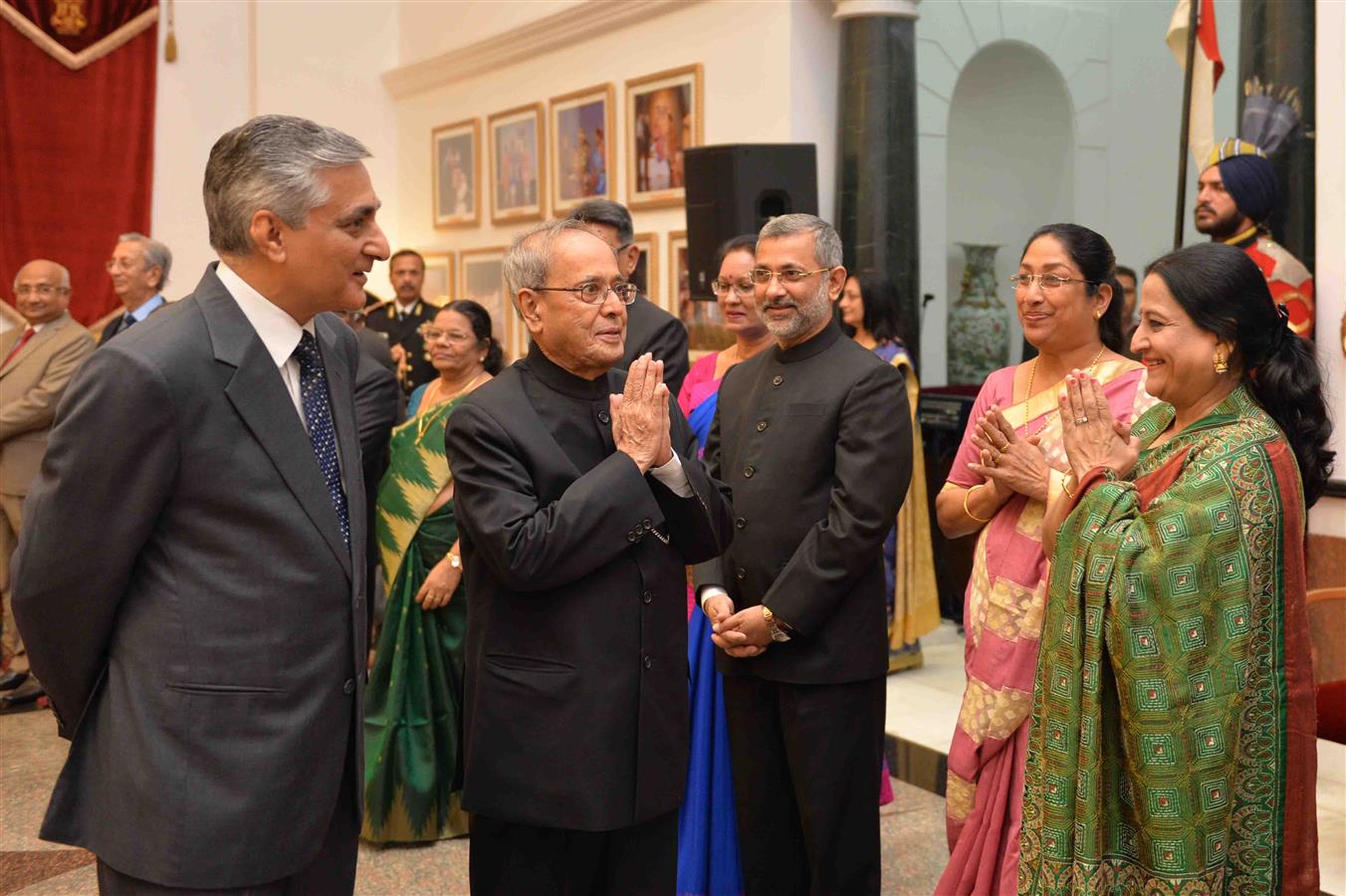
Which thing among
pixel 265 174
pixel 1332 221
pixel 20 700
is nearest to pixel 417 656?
pixel 265 174

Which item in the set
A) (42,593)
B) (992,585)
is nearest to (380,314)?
(992,585)

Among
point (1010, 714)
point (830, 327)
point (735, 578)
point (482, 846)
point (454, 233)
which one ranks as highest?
point (454, 233)

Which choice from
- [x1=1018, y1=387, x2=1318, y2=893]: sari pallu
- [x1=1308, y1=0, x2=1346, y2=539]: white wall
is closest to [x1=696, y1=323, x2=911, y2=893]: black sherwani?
[x1=1018, y1=387, x2=1318, y2=893]: sari pallu

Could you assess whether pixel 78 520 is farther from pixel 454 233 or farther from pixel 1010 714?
pixel 454 233

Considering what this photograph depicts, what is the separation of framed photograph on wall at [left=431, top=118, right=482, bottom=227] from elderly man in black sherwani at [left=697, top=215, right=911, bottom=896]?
261 inches

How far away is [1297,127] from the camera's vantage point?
4.23 meters

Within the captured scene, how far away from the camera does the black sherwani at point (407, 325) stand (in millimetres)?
7910

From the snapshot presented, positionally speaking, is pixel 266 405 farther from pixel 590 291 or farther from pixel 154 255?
pixel 154 255

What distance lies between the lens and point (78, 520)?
179 cm

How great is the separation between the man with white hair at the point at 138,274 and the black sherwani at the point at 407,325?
1.74m

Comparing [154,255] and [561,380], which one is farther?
[154,255]

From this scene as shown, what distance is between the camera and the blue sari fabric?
3.46m

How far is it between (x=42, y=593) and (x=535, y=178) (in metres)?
7.31

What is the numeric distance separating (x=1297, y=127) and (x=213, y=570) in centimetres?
374
